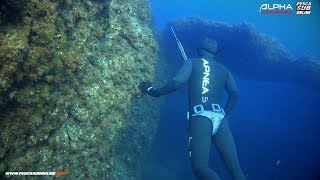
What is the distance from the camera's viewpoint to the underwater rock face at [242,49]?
37.0 ft

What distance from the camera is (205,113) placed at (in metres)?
5.96

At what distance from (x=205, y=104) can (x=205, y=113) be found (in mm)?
324

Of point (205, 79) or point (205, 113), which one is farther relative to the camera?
point (205, 79)

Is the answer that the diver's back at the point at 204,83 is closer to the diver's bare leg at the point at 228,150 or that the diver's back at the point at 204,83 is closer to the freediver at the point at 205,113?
the freediver at the point at 205,113

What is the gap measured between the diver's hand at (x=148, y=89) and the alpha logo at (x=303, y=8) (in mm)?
4964

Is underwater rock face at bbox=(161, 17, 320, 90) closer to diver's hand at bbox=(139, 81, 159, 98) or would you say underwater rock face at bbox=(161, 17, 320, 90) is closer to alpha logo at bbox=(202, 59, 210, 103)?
alpha logo at bbox=(202, 59, 210, 103)

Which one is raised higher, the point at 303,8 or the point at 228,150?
the point at 303,8

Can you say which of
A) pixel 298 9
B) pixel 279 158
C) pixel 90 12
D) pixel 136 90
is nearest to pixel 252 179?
pixel 279 158

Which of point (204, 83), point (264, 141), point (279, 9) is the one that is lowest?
point (264, 141)

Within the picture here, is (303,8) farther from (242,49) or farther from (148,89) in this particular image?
(148,89)

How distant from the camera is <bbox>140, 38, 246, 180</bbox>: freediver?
18.6 ft

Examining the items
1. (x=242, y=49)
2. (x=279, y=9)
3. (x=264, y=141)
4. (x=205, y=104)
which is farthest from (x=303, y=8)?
(x=264, y=141)

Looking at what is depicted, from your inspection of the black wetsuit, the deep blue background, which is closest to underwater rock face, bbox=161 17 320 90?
the deep blue background

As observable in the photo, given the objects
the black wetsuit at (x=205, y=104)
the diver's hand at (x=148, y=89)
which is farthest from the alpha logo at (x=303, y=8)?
the diver's hand at (x=148, y=89)
